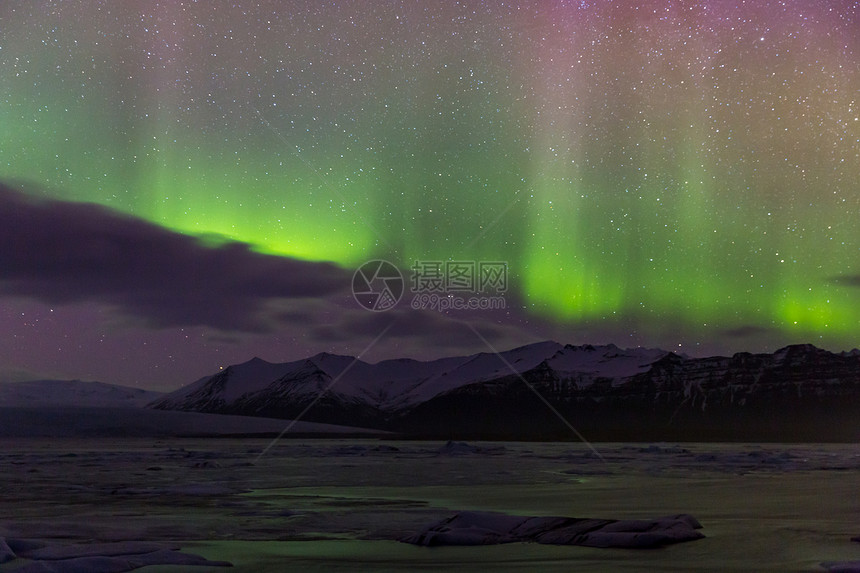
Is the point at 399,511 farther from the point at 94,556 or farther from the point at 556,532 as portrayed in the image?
the point at 94,556

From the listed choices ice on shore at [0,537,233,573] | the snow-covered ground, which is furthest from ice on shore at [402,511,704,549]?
ice on shore at [0,537,233,573]

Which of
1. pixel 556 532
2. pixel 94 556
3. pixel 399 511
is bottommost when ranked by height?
pixel 399 511

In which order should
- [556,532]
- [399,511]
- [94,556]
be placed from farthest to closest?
1. [399,511]
2. [556,532]
3. [94,556]

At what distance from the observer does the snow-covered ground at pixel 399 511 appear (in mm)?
12914

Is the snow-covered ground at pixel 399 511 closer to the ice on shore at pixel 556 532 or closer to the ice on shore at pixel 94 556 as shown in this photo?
the ice on shore at pixel 94 556

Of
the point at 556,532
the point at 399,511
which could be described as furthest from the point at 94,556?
the point at 399,511

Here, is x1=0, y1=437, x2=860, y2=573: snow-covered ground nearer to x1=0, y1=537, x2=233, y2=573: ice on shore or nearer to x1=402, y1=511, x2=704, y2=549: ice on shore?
x1=0, y1=537, x2=233, y2=573: ice on shore

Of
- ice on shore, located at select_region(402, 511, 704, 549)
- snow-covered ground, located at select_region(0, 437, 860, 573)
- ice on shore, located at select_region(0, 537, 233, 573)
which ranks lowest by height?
snow-covered ground, located at select_region(0, 437, 860, 573)

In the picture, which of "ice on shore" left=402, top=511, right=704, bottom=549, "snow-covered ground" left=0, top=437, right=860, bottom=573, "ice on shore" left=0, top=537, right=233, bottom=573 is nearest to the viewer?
"ice on shore" left=0, top=537, right=233, bottom=573

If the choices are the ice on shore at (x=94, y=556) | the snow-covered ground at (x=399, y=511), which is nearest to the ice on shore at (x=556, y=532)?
the snow-covered ground at (x=399, y=511)

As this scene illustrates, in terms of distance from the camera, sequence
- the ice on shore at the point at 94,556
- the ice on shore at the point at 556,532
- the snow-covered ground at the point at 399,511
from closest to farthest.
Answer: the ice on shore at the point at 94,556, the snow-covered ground at the point at 399,511, the ice on shore at the point at 556,532

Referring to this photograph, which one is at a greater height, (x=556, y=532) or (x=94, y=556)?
(x=94, y=556)

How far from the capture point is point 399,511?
19672 millimetres

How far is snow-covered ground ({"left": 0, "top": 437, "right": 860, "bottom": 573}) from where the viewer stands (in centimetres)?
1291
